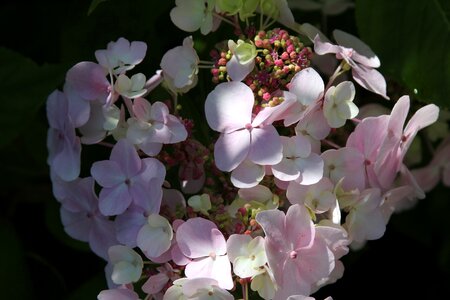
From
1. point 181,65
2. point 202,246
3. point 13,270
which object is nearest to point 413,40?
point 181,65

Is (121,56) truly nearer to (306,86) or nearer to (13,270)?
(306,86)

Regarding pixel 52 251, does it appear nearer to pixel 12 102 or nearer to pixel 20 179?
pixel 20 179

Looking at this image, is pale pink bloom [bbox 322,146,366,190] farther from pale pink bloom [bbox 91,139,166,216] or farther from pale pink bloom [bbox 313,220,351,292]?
pale pink bloom [bbox 91,139,166,216]

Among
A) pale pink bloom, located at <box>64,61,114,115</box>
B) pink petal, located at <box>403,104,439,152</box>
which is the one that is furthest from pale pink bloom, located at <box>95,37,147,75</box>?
pink petal, located at <box>403,104,439,152</box>

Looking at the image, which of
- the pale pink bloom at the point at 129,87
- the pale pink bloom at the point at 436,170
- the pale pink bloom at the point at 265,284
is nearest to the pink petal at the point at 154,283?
the pale pink bloom at the point at 265,284

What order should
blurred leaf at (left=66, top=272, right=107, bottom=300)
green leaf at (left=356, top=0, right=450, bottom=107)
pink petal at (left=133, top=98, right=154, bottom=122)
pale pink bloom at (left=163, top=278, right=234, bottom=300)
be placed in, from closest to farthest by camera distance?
pale pink bloom at (left=163, top=278, right=234, bottom=300), pink petal at (left=133, top=98, right=154, bottom=122), green leaf at (left=356, top=0, right=450, bottom=107), blurred leaf at (left=66, top=272, right=107, bottom=300)

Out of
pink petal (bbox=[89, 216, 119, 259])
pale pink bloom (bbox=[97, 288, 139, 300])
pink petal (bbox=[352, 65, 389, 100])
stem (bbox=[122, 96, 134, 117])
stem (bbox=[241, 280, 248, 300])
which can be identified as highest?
pink petal (bbox=[352, 65, 389, 100])

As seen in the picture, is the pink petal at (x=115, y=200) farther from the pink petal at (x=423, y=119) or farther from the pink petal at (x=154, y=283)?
the pink petal at (x=423, y=119)

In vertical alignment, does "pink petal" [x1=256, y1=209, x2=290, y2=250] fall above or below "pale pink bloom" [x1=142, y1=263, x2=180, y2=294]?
above
